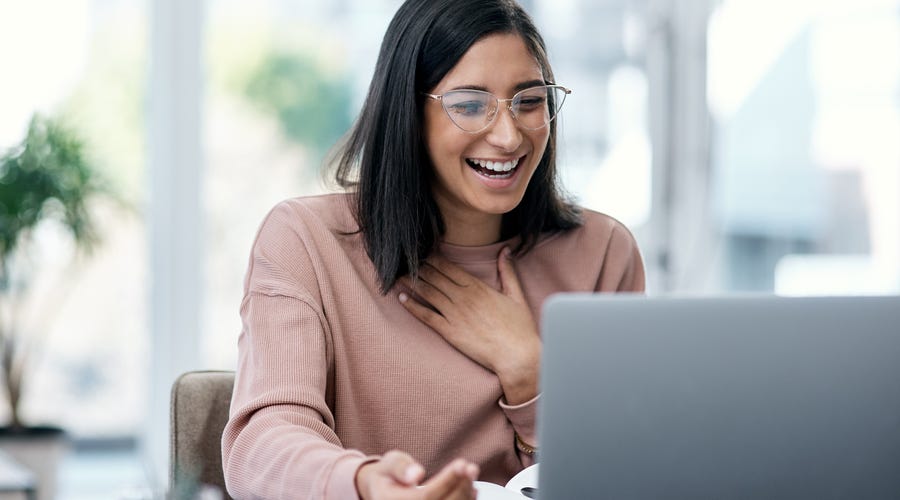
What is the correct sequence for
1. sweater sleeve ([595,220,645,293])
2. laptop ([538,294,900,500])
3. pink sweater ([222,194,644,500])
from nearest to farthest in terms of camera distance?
laptop ([538,294,900,500])
pink sweater ([222,194,644,500])
sweater sleeve ([595,220,645,293])

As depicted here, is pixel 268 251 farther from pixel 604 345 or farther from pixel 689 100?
pixel 689 100

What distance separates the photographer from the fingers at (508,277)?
5.22 feet

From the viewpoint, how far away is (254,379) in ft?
4.31

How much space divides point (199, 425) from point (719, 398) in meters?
0.85

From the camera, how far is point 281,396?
4.16 feet

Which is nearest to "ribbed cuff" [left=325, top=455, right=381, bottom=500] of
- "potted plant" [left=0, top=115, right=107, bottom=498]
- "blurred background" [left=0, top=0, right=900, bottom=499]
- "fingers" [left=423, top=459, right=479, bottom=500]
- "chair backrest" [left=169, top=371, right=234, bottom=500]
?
"fingers" [left=423, top=459, right=479, bottom=500]

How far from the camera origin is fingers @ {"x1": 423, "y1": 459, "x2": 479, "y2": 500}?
0.93 m

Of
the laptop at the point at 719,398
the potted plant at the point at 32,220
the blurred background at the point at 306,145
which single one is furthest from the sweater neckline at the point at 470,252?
the blurred background at the point at 306,145

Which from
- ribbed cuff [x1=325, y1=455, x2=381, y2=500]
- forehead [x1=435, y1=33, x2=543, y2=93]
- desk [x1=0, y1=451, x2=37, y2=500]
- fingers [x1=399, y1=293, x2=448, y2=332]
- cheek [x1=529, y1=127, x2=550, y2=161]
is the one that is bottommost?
desk [x1=0, y1=451, x2=37, y2=500]

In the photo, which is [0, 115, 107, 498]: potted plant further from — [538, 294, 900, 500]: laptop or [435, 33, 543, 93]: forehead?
[538, 294, 900, 500]: laptop

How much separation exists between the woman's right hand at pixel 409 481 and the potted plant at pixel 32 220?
2.15 m

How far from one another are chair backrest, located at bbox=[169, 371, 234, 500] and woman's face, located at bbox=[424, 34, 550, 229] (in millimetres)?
472

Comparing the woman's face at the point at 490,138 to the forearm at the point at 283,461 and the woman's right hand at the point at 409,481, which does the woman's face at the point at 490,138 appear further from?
the woman's right hand at the point at 409,481

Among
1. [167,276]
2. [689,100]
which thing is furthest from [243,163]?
[689,100]
